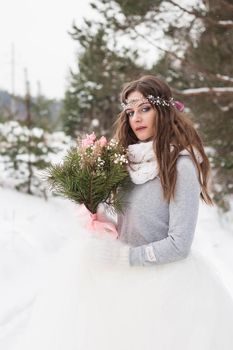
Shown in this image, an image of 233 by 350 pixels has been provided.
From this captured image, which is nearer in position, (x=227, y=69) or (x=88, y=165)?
(x=88, y=165)

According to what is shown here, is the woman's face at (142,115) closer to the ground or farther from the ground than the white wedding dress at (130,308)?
farther from the ground

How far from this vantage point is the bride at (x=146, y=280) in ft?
6.29

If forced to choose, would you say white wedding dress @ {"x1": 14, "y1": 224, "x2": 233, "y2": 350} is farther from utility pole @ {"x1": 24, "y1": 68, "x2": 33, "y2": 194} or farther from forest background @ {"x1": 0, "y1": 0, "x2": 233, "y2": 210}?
utility pole @ {"x1": 24, "y1": 68, "x2": 33, "y2": 194}

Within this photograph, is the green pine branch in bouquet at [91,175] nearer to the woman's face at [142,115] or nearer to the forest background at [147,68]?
the woman's face at [142,115]

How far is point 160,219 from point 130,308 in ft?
1.49

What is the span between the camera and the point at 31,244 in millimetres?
5617

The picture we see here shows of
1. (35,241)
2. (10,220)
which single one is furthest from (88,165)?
(10,220)

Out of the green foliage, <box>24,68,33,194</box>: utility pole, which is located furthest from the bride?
<box>24,68,33,194</box>: utility pole

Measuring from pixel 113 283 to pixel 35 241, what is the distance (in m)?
4.02

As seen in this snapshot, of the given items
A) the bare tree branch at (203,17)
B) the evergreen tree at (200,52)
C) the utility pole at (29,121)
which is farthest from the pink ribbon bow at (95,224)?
the utility pole at (29,121)

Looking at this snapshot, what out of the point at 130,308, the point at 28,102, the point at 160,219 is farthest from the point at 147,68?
the point at 130,308

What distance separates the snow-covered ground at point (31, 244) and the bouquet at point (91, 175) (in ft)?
0.38

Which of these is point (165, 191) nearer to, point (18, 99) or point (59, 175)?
point (59, 175)

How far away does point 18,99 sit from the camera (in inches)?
361
